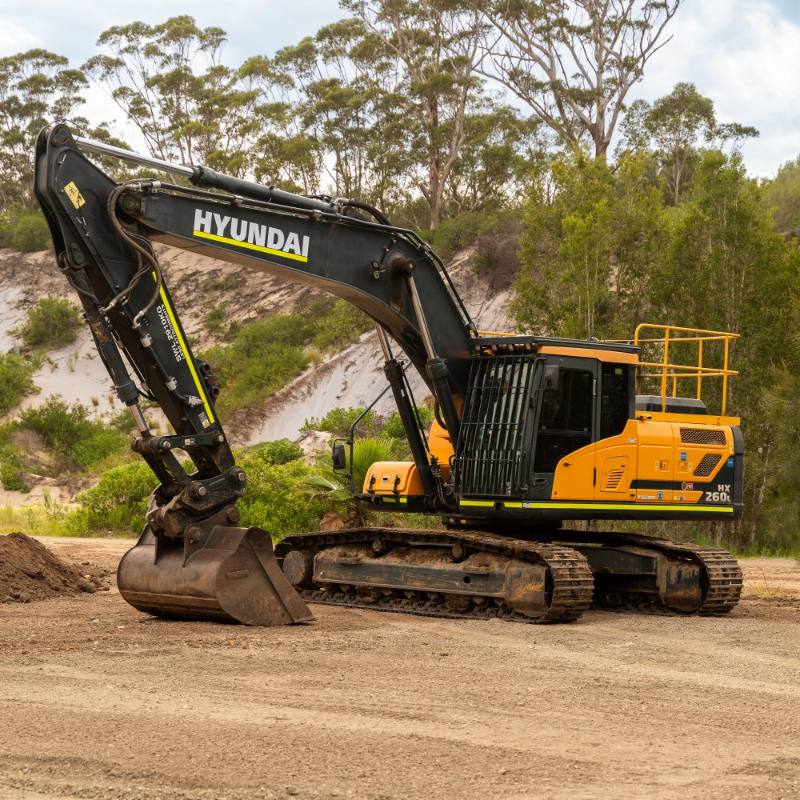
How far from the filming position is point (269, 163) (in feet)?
187

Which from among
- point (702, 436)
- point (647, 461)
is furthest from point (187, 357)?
point (702, 436)

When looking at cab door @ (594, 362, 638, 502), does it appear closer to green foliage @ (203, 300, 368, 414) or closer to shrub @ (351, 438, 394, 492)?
shrub @ (351, 438, 394, 492)

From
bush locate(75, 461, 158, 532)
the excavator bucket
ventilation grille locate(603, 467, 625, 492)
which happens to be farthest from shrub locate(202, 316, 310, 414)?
the excavator bucket

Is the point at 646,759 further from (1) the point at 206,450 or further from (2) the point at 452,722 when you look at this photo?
(1) the point at 206,450

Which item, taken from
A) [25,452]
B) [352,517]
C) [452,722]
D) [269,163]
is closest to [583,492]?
[452,722]

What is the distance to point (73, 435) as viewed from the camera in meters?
44.4

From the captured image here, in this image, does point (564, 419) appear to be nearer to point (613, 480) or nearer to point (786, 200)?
point (613, 480)

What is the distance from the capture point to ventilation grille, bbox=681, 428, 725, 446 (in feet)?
45.3

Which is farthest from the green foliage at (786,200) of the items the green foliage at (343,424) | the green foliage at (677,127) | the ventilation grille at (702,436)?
the ventilation grille at (702,436)

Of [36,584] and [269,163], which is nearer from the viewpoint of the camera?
[36,584]

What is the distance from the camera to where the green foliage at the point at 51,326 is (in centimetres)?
5294

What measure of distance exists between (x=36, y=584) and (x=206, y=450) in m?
4.14

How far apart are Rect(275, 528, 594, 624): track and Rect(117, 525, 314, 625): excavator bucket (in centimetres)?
175

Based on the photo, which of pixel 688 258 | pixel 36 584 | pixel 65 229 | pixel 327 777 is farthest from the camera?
pixel 688 258
